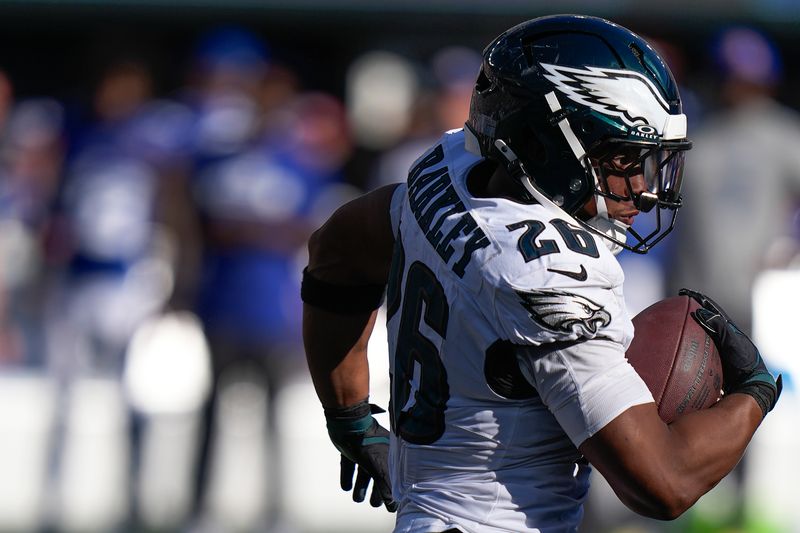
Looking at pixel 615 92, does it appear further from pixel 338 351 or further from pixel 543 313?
pixel 338 351

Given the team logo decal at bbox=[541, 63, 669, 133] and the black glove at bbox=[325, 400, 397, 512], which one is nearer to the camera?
the team logo decal at bbox=[541, 63, 669, 133]

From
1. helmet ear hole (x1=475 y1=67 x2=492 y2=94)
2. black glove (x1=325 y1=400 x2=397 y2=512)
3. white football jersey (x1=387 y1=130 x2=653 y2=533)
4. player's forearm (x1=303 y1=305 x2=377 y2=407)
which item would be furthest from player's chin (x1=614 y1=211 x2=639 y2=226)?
black glove (x1=325 y1=400 x2=397 y2=512)

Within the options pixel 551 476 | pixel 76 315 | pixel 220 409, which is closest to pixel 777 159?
pixel 220 409

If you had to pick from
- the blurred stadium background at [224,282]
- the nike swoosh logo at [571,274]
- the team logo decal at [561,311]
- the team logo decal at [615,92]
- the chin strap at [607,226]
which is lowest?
the blurred stadium background at [224,282]

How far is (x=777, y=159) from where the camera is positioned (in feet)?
20.9

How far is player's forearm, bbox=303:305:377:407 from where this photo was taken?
129 inches

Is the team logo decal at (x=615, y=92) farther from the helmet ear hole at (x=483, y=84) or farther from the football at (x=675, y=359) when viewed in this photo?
the football at (x=675, y=359)

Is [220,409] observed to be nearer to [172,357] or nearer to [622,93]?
[172,357]

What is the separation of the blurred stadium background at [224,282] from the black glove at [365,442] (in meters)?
3.11

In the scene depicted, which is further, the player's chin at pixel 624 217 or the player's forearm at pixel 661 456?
the player's chin at pixel 624 217

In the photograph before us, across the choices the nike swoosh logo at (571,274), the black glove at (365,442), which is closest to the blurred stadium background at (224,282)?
the black glove at (365,442)

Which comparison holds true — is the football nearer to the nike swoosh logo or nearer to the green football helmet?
the green football helmet

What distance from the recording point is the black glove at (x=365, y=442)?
10.7ft

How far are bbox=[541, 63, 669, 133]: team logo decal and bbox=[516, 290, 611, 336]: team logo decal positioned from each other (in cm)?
40
